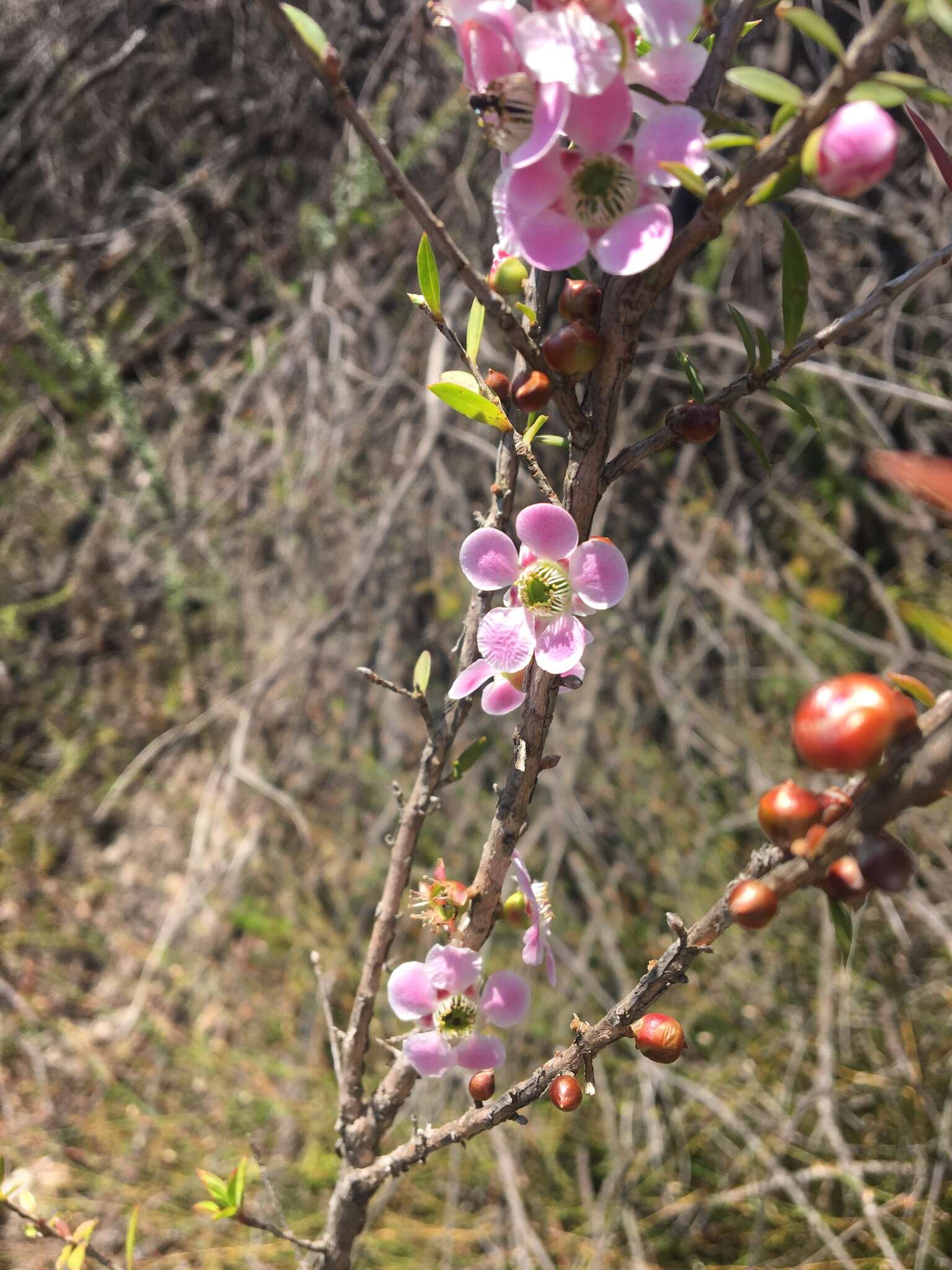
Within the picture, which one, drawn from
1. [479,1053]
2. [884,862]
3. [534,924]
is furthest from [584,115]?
[479,1053]

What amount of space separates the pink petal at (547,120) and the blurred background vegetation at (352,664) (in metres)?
1.32

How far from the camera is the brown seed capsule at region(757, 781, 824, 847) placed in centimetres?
32

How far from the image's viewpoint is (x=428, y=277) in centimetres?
47

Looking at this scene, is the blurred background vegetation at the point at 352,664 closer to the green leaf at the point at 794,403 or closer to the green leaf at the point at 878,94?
the green leaf at the point at 794,403

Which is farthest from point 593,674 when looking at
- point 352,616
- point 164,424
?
point 164,424

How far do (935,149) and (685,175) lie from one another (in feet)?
0.51

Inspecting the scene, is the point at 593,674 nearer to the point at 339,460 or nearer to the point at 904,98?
the point at 339,460

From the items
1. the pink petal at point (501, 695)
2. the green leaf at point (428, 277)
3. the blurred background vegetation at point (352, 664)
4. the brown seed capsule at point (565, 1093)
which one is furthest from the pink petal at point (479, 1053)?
the blurred background vegetation at point (352, 664)

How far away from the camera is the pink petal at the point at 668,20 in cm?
31

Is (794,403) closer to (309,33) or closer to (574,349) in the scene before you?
(574,349)

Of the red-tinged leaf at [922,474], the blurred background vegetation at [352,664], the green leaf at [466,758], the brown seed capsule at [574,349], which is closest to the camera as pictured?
the red-tinged leaf at [922,474]

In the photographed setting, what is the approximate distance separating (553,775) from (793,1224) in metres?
0.94

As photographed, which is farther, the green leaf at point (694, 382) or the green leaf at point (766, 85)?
the green leaf at point (694, 382)

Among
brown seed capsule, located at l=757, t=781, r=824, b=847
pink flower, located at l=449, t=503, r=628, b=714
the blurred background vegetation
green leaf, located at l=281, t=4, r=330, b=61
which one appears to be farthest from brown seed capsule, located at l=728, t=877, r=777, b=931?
the blurred background vegetation
